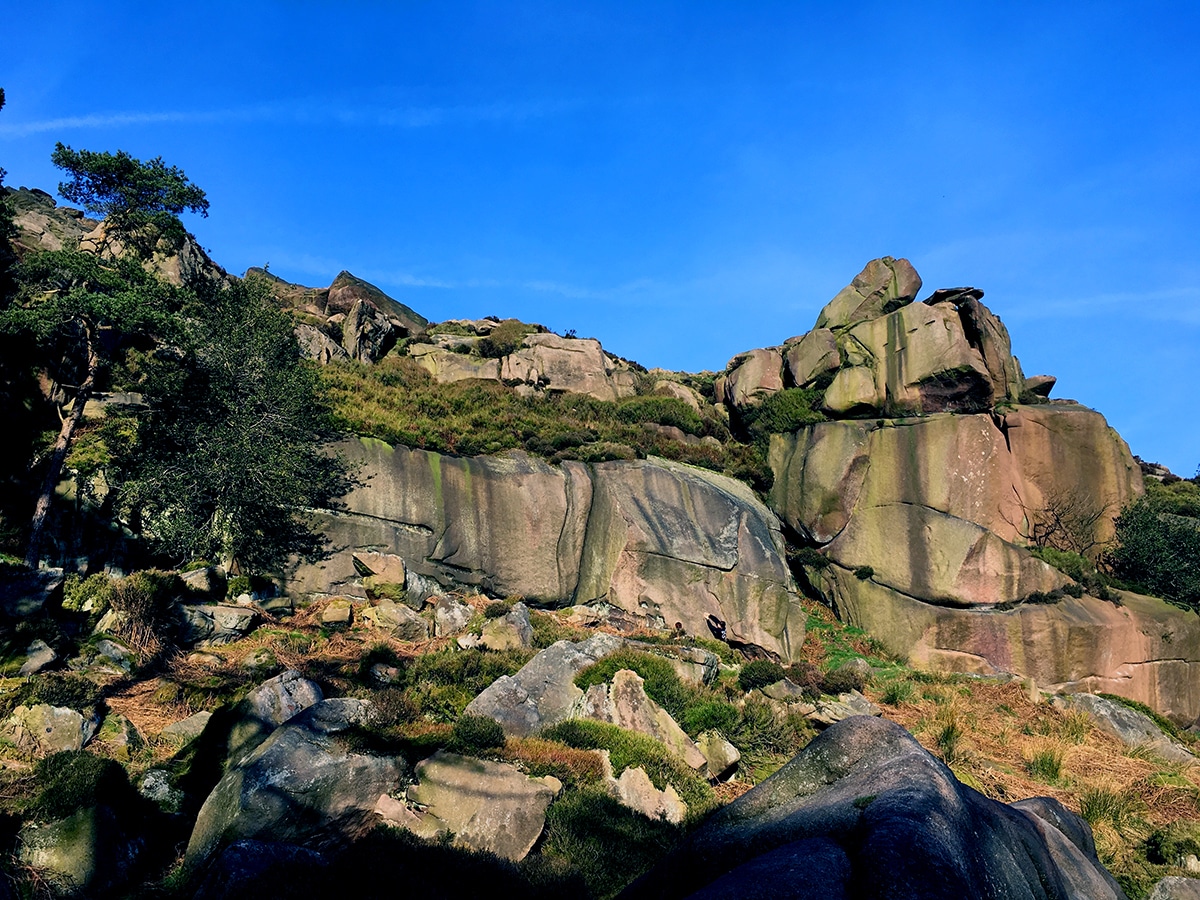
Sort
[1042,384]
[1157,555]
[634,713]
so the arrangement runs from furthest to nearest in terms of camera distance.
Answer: [1042,384]
[1157,555]
[634,713]

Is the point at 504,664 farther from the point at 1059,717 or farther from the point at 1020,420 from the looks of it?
the point at 1020,420

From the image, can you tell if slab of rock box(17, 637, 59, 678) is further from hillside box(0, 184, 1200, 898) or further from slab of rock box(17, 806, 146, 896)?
slab of rock box(17, 806, 146, 896)

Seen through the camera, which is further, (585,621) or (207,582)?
(585,621)

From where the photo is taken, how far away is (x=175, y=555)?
19.2 metres

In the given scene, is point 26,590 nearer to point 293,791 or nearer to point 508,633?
point 293,791

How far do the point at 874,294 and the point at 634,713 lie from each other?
29.6 meters

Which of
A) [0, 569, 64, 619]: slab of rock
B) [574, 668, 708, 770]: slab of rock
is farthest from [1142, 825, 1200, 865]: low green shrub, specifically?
[0, 569, 64, 619]: slab of rock

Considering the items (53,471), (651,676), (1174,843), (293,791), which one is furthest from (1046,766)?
(53,471)

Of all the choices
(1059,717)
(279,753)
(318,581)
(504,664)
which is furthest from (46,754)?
(1059,717)

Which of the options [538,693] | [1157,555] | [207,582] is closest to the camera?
[538,693]

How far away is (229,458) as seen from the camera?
2005 cm

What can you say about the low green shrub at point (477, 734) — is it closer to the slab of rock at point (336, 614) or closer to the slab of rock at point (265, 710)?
the slab of rock at point (265, 710)

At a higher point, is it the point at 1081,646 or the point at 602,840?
the point at 1081,646

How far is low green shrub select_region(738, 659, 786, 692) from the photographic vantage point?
18320 millimetres
